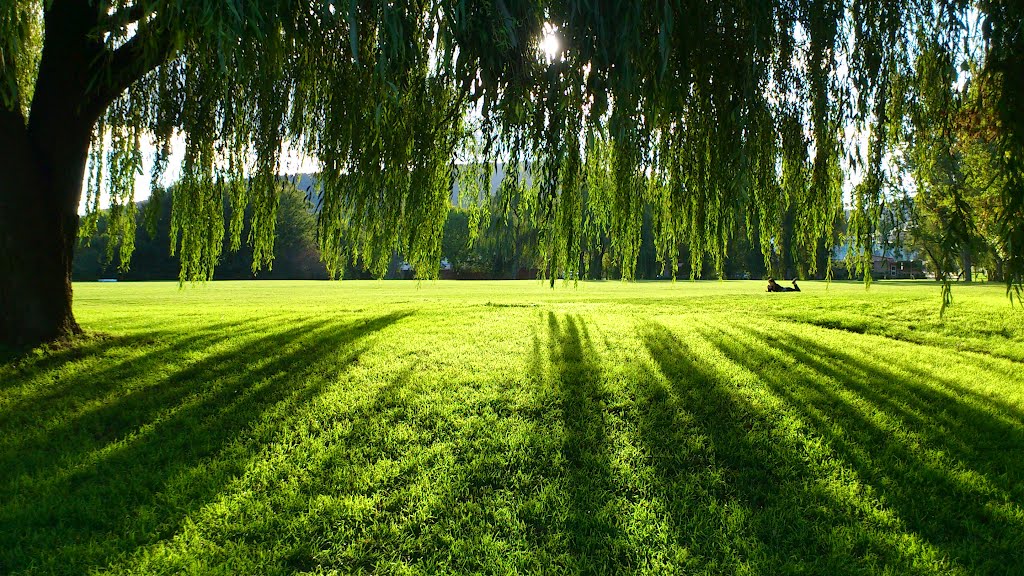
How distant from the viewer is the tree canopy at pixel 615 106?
214 cm

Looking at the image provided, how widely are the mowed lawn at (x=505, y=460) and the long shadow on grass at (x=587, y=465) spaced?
1 cm

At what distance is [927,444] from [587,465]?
215 centimetres

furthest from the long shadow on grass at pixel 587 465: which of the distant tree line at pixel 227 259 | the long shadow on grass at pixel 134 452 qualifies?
the distant tree line at pixel 227 259

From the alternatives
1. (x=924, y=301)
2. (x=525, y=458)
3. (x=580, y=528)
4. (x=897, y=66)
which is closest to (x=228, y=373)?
(x=525, y=458)

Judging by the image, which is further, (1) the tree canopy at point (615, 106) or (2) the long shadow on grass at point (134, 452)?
(1) the tree canopy at point (615, 106)

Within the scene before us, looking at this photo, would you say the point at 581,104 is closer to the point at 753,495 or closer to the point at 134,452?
the point at 753,495

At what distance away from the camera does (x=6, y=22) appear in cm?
217

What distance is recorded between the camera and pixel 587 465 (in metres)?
2.60

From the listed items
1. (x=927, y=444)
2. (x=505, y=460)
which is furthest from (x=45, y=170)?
(x=927, y=444)

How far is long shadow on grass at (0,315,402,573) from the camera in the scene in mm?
1987

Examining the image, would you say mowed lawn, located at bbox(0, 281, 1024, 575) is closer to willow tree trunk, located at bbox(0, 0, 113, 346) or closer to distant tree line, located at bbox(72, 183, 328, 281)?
willow tree trunk, located at bbox(0, 0, 113, 346)

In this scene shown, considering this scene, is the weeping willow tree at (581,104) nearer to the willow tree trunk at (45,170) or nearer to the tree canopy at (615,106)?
the tree canopy at (615,106)

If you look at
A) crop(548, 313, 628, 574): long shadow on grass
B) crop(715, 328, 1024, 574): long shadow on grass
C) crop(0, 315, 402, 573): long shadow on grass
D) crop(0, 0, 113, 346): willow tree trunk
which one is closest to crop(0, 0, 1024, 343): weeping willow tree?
crop(548, 313, 628, 574): long shadow on grass

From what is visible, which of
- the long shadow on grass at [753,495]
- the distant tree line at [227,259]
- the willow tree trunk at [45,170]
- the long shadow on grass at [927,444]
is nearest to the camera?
the long shadow on grass at [753,495]
